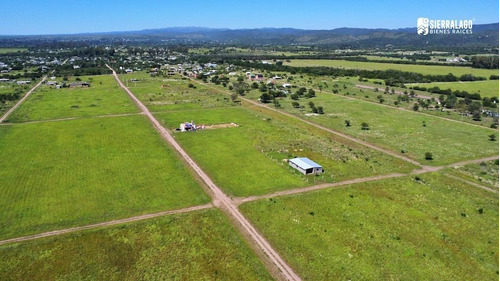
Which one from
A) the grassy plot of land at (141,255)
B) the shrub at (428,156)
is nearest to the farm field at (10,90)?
the grassy plot of land at (141,255)

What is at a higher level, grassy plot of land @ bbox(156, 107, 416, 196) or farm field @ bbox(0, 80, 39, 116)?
farm field @ bbox(0, 80, 39, 116)

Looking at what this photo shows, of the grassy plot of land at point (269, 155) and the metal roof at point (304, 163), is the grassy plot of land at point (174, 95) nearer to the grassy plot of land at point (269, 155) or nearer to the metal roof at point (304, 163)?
the grassy plot of land at point (269, 155)

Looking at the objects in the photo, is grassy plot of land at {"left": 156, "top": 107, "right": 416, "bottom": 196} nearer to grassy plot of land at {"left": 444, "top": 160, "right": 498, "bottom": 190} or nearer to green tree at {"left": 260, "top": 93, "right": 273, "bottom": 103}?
grassy plot of land at {"left": 444, "top": 160, "right": 498, "bottom": 190}

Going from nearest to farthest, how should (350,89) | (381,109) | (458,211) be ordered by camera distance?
(458,211) < (381,109) < (350,89)

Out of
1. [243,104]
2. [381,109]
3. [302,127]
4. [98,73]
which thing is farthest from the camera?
[98,73]

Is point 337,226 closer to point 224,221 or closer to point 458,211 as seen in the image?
point 224,221

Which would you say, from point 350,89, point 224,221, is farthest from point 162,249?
point 350,89

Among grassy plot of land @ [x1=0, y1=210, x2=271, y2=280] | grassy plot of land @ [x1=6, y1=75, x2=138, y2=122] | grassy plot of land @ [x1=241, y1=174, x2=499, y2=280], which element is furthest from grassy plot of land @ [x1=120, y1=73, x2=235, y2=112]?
grassy plot of land @ [x1=241, y1=174, x2=499, y2=280]
